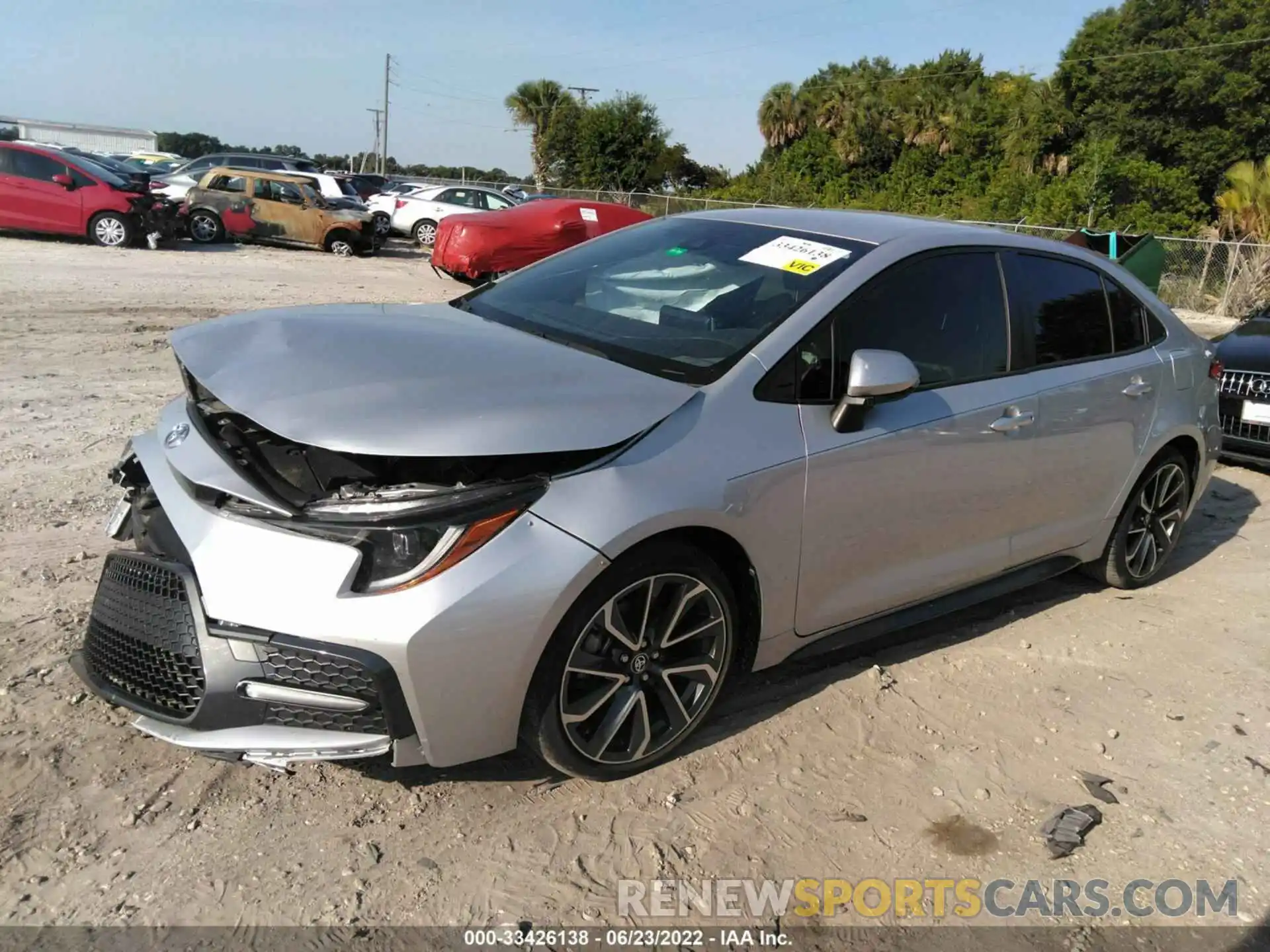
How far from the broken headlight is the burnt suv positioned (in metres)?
18.4

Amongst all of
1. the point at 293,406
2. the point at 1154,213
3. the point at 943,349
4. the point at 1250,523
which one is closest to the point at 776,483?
the point at 943,349

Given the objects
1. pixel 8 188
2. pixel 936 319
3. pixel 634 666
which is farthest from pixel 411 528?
pixel 8 188

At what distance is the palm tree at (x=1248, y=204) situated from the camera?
964 inches

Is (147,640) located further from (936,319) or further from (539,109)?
(539,109)

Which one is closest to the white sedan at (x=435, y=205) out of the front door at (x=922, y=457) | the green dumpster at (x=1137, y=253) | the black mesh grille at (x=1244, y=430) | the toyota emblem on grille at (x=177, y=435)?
the green dumpster at (x=1137, y=253)

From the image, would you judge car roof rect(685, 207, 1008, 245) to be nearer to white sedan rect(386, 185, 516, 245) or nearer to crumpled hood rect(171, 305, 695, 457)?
crumpled hood rect(171, 305, 695, 457)

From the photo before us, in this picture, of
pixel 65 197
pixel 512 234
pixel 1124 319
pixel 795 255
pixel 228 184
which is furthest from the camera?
pixel 228 184

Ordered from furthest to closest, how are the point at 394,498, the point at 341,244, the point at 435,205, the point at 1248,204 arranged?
the point at 1248,204, the point at 435,205, the point at 341,244, the point at 394,498

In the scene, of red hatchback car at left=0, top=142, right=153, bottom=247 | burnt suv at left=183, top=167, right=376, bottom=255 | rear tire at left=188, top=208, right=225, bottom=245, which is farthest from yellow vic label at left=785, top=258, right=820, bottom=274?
rear tire at left=188, top=208, right=225, bottom=245

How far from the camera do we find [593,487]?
112 inches

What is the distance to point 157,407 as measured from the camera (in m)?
6.86

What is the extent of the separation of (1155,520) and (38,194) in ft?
57.4

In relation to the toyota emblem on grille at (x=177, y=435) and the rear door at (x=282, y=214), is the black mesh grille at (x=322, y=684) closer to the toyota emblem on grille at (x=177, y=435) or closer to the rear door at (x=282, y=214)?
the toyota emblem on grille at (x=177, y=435)

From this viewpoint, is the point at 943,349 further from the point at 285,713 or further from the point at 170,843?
the point at 170,843
